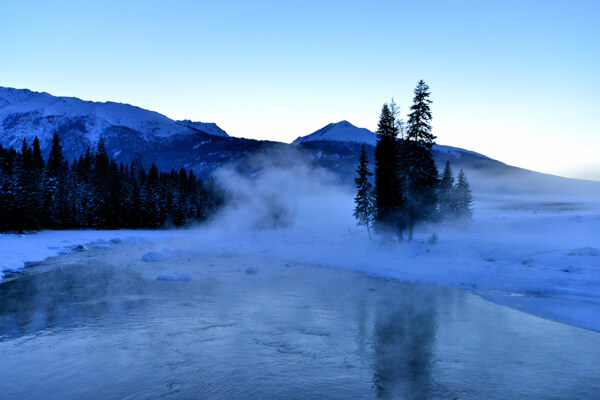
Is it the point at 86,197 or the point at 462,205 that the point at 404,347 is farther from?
the point at 86,197

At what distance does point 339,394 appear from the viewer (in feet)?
27.4

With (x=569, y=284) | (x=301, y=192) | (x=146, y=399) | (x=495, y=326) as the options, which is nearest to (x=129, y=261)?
(x=146, y=399)

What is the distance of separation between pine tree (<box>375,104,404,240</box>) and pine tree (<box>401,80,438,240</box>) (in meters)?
1.14

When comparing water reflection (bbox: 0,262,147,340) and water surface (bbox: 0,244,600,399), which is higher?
water surface (bbox: 0,244,600,399)

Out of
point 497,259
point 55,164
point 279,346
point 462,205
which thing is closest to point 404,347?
point 279,346

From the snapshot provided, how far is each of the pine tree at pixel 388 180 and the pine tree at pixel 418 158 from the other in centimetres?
114

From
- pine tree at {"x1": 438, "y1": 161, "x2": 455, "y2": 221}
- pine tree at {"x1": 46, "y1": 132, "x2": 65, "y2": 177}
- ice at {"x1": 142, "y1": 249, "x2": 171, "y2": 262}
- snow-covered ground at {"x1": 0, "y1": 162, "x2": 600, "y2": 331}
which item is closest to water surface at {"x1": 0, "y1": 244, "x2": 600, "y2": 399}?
snow-covered ground at {"x1": 0, "y1": 162, "x2": 600, "y2": 331}

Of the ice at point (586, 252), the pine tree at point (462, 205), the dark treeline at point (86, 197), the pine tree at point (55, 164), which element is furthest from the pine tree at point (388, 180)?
the pine tree at point (55, 164)

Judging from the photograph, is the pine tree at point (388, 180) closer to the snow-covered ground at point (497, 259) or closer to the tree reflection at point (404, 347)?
the snow-covered ground at point (497, 259)

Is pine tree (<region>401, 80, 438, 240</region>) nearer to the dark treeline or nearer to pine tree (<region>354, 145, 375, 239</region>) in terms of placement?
pine tree (<region>354, 145, 375, 239</region>)

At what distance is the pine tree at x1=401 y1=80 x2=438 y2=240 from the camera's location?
34344mm

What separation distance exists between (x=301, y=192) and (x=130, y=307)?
102m

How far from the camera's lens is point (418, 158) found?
113 ft

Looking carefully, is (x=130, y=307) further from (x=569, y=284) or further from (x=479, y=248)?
(x=479, y=248)
